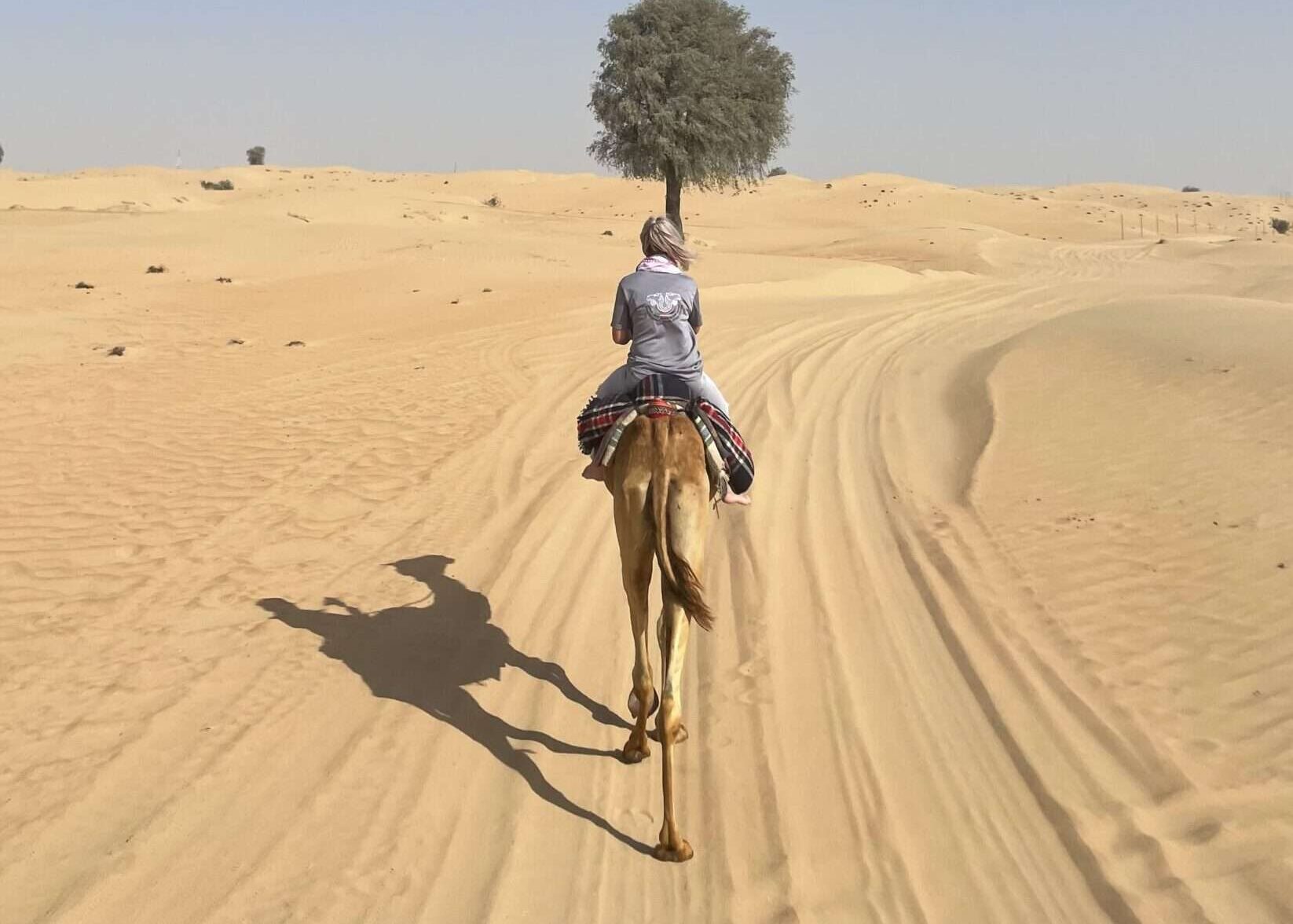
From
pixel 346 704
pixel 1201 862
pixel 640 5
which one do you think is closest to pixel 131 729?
pixel 346 704

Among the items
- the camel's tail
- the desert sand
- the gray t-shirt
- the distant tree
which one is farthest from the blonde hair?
the distant tree

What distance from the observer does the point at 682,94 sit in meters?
36.8

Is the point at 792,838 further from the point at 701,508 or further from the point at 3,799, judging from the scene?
the point at 3,799

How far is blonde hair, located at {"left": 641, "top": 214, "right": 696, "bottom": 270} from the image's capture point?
214 inches

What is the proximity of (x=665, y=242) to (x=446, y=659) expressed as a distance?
2.84m

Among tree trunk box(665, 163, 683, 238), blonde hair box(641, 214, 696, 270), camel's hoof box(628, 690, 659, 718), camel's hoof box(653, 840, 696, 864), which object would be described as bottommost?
A: camel's hoof box(653, 840, 696, 864)

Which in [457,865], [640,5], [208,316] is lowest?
[457,865]

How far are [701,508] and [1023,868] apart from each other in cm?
205

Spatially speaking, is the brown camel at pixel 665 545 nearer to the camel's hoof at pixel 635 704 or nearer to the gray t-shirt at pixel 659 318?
the camel's hoof at pixel 635 704

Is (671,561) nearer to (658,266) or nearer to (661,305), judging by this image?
(661,305)

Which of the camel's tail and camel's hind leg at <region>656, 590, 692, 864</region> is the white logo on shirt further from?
camel's hind leg at <region>656, 590, 692, 864</region>

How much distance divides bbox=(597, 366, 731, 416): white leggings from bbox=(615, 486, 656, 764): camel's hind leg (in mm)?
715

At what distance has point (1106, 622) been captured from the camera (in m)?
6.47

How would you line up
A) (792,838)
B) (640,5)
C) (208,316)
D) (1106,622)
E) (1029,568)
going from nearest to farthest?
1. (792,838)
2. (1106,622)
3. (1029,568)
4. (208,316)
5. (640,5)
